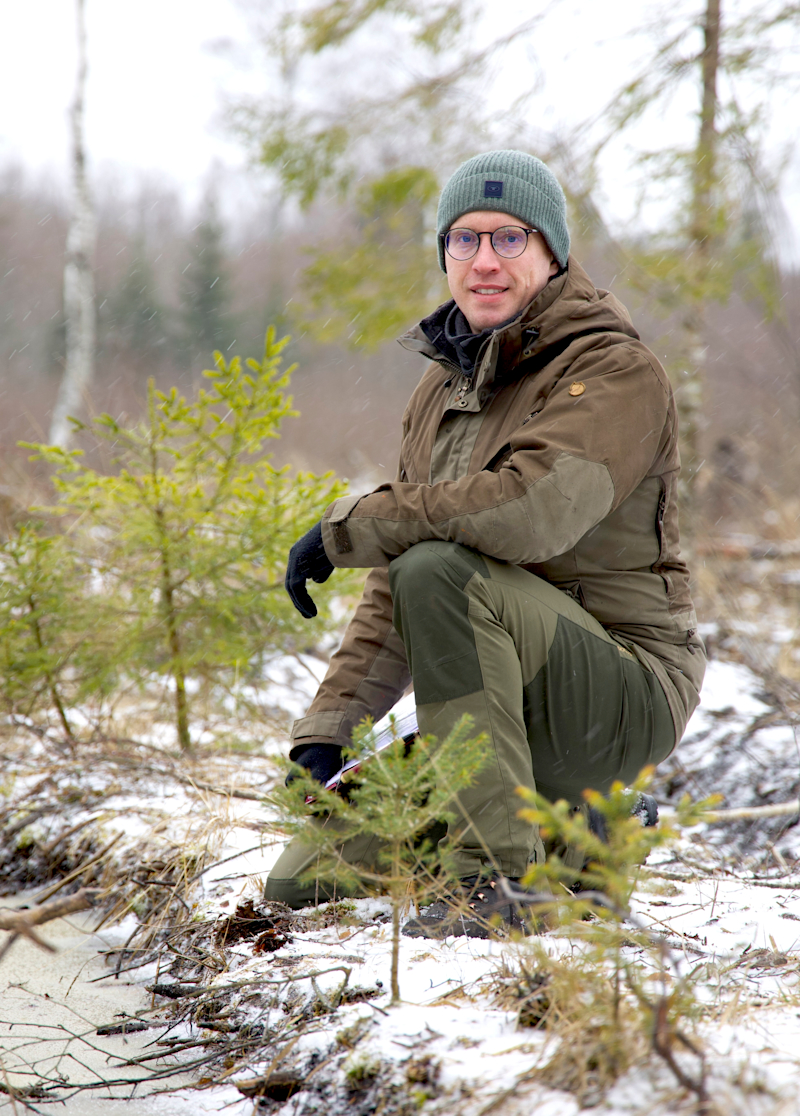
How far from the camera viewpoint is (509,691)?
6.12 ft

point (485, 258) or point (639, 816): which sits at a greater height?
point (485, 258)

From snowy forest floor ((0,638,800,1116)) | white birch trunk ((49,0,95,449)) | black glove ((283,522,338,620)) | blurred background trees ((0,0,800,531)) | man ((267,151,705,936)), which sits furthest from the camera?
white birch trunk ((49,0,95,449))

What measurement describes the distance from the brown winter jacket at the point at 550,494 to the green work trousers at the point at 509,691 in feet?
0.28

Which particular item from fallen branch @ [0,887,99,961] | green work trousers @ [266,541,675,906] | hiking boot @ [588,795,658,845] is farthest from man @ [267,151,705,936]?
fallen branch @ [0,887,99,961]

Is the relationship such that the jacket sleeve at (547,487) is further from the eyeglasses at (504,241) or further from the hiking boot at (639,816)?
the hiking boot at (639,816)

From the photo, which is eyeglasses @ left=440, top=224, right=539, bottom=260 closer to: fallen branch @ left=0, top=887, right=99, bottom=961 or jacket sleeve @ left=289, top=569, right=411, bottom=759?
jacket sleeve @ left=289, top=569, right=411, bottom=759

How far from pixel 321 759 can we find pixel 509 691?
63 cm

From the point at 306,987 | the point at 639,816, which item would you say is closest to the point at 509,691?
the point at 306,987

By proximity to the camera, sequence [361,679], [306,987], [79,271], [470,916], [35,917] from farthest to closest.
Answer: [79,271] < [361,679] < [470,916] < [306,987] < [35,917]

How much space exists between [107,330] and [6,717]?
17302 millimetres

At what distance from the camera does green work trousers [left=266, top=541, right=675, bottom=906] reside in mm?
1800

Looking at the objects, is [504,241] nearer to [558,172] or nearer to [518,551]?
[518,551]

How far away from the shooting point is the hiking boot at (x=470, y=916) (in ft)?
5.66

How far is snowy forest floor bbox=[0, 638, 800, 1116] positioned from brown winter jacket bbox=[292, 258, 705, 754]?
1.60 ft
